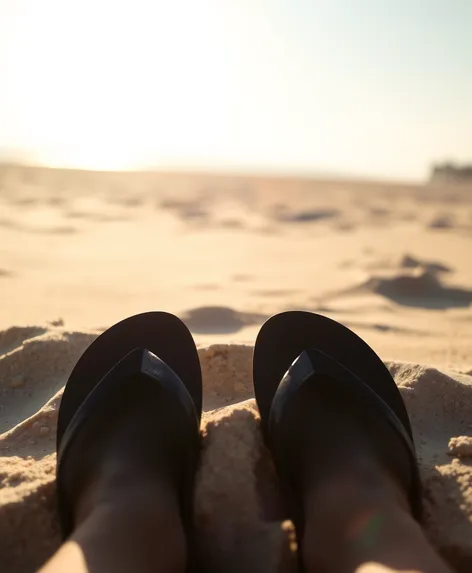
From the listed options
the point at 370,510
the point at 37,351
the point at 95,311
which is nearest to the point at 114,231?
the point at 95,311

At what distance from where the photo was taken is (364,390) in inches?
50.1

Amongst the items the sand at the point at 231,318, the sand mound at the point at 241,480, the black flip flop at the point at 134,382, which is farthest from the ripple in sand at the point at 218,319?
the black flip flop at the point at 134,382

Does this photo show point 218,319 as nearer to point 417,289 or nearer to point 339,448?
point 417,289

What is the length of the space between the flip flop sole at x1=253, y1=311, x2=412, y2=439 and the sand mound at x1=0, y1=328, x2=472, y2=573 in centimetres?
8

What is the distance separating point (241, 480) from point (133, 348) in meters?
0.45

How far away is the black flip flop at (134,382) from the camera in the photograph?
1192 mm

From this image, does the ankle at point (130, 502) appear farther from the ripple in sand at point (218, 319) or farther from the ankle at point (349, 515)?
the ripple in sand at point (218, 319)

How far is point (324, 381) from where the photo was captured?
1259 millimetres

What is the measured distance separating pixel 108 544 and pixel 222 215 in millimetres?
7021

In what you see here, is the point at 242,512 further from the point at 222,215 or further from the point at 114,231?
the point at 222,215

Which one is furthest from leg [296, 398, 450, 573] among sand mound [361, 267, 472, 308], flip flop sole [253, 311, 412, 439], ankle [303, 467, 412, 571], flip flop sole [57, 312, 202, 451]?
sand mound [361, 267, 472, 308]

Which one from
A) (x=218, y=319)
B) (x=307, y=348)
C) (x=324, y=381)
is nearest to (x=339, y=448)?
(x=324, y=381)

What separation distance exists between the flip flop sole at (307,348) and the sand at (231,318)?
0.25ft

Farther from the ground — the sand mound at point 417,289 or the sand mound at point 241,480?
the sand mound at point 417,289
